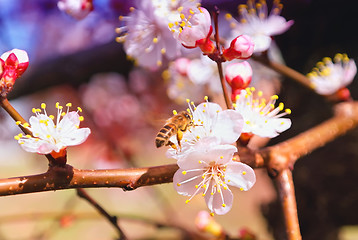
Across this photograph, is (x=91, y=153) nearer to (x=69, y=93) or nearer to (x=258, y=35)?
(x=69, y=93)

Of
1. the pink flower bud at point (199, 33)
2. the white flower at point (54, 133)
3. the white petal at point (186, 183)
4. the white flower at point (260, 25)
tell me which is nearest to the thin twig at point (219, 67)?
the pink flower bud at point (199, 33)

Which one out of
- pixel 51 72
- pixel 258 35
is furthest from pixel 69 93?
pixel 258 35

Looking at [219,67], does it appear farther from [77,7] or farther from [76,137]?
[77,7]

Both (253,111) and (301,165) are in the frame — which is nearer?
(253,111)

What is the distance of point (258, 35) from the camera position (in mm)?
1040

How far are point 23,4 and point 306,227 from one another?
2.00m

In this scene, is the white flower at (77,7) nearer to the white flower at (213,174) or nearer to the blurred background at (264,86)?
the blurred background at (264,86)

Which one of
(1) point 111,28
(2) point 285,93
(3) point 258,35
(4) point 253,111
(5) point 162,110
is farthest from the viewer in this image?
(5) point 162,110

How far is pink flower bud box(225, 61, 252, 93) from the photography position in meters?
0.75

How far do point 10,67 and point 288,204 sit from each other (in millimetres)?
527

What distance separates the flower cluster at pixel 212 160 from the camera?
598 mm

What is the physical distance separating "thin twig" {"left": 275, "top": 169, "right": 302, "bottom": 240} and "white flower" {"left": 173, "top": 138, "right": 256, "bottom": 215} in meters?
0.10

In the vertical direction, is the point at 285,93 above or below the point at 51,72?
below

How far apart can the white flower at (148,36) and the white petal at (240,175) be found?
0.36 metres
